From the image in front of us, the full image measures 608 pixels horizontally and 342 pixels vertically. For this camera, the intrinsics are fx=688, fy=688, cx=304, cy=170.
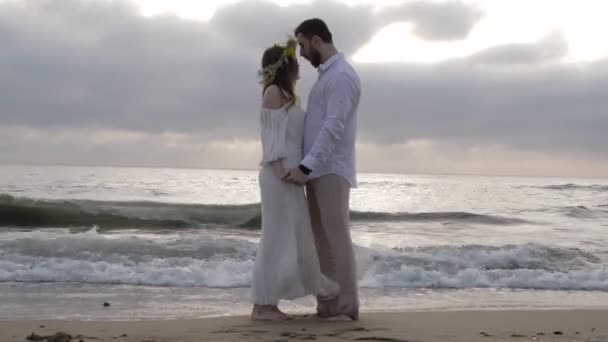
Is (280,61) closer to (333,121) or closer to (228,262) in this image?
(333,121)

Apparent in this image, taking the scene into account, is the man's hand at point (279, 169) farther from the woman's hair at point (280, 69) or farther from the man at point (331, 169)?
the woman's hair at point (280, 69)

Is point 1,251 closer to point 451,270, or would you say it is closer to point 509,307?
point 451,270

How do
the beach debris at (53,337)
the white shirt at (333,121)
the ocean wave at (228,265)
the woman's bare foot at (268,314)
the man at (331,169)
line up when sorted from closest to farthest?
1. the beach debris at (53,337)
2. the white shirt at (333,121)
3. the man at (331,169)
4. the woman's bare foot at (268,314)
5. the ocean wave at (228,265)

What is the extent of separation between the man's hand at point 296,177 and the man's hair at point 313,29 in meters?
0.83

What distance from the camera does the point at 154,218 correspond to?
16.4 meters

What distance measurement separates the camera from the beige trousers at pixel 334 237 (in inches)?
167

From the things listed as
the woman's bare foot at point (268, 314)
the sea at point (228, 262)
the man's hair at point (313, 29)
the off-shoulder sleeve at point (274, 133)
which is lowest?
the sea at point (228, 262)

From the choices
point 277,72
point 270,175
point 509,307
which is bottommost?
point 509,307

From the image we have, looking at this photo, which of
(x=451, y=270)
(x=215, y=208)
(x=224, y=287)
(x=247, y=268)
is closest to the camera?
(x=224, y=287)

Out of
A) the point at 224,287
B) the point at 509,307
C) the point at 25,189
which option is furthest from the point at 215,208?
the point at 509,307

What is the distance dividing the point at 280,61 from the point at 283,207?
0.90 meters

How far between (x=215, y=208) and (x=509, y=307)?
13.0 metres

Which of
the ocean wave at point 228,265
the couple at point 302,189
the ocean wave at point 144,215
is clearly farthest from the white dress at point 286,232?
the ocean wave at point 144,215

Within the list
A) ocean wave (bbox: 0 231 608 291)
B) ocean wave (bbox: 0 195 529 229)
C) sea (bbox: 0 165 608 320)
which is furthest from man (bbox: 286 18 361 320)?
ocean wave (bbox: 0 195 529 229)
